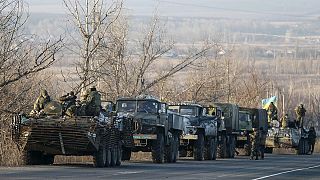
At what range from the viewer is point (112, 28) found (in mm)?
54031

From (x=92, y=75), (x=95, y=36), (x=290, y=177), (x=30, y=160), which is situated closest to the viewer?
(x=290, y=177)

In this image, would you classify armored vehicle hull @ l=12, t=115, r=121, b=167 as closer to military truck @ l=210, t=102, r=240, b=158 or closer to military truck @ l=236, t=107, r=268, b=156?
military truck @ l=210, t=102, r=240, b=158

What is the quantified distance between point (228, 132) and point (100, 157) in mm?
19269

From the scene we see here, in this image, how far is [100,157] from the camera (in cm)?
3222

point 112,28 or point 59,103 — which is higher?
point 112,28

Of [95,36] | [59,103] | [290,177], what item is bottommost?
[290,177]

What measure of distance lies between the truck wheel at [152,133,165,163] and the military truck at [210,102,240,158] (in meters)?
11.4

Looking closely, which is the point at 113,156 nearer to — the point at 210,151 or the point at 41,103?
the point at 41,103

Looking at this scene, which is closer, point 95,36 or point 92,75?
point 92,75

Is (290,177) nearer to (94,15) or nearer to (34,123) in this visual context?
(34,123)

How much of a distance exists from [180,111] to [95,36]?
5790 millimetres

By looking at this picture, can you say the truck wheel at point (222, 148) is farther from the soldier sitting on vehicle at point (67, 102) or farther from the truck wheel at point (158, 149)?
the soldier sitting on vehicle at point (67, 102)

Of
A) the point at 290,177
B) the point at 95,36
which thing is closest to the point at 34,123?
the point at 290,177

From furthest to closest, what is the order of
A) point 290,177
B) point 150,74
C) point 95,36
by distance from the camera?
1. point 150,74
2. point 95,36
3. point 290,177
